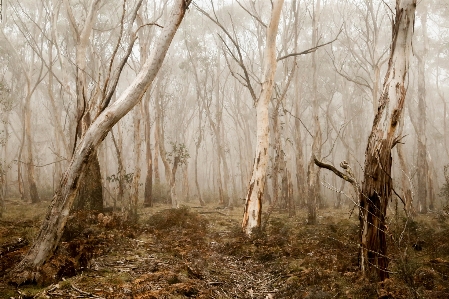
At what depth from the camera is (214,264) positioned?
528 centimetres

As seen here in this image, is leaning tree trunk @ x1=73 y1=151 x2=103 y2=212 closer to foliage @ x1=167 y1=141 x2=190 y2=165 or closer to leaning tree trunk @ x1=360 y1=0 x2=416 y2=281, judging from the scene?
foliage @ x1=167 y1=141 x2=190 y2=165

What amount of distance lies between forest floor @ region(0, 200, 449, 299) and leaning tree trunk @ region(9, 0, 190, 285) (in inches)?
6.8

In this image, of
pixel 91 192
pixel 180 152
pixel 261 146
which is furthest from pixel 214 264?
pixel 180 152

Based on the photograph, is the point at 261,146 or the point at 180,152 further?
the point at 180,152

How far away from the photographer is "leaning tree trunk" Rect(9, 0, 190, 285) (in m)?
3.53

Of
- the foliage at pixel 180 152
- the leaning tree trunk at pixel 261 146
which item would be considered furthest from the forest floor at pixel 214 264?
the foliage at pixel 180 152

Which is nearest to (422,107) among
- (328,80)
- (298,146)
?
(298,146)

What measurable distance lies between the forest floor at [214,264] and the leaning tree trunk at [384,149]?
182mm

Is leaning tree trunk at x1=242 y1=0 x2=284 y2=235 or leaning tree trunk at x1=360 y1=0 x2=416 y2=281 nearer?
leaning tree trunk at x1=360 y1=0 x2=416 y2=281

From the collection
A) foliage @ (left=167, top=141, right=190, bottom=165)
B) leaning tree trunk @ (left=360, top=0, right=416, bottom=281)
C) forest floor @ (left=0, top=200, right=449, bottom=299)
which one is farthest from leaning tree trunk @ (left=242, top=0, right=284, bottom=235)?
foliage @ (left=167, top=141, right=190, bottom=165)

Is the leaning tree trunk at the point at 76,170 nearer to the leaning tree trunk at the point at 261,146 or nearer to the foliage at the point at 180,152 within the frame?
the leaning tree trunk at the point at 261,146

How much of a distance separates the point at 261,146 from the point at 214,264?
300 cm

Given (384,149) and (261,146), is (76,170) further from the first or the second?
(261,146)

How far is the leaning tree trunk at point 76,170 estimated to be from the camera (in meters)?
3.53
